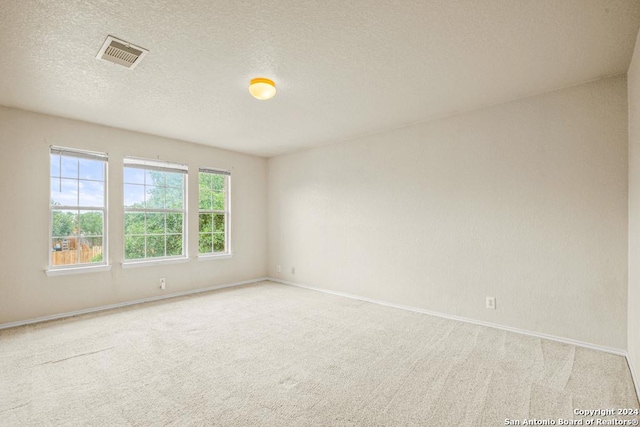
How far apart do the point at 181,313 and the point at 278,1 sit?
3.63 meters

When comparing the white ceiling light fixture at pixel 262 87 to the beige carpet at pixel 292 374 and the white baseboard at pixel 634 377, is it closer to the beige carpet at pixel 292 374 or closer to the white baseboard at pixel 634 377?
the beige carpet at pixel 292 374

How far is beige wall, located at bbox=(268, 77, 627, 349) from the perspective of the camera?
2.79m

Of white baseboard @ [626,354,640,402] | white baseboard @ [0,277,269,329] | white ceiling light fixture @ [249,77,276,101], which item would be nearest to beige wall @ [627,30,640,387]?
white baseboard @ [626,354,640,402]

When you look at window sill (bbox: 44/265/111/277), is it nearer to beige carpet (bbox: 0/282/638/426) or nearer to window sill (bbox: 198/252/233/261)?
beige carpet (bbox: 0/282/638/426)

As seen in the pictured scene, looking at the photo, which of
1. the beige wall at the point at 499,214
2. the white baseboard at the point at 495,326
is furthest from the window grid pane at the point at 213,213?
the white baseboard at the point at 495,326

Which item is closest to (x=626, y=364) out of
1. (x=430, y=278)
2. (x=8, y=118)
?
(x=430, y=278)

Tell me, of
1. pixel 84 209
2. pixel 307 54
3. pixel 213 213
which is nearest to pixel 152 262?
pixel 84 209

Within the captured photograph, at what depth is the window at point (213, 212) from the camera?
5258 millimetres

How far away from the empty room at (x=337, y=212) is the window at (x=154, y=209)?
0.03 metres

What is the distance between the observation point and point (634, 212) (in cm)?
241

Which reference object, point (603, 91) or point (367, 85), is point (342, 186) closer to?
point (367, 85)

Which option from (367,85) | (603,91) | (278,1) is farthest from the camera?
(367,85)

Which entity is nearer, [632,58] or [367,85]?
[632,58]

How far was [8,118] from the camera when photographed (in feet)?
11.4
